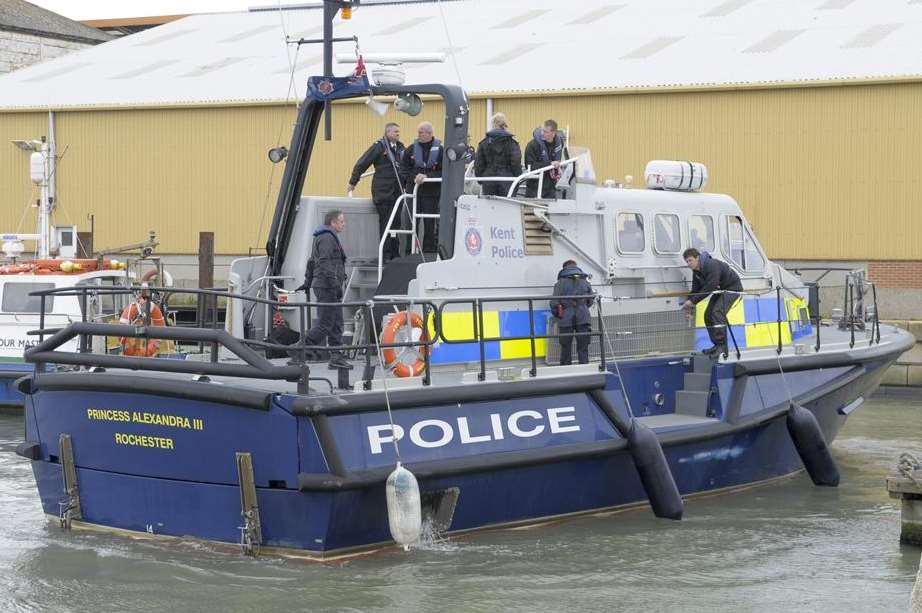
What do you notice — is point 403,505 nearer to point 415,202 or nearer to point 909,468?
point 415,202

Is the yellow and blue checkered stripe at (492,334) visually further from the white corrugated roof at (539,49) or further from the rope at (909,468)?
the white corrugated roof at (539,49)

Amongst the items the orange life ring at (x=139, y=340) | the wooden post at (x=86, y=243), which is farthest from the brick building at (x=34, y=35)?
the orange life ring at (x=139, y=340)

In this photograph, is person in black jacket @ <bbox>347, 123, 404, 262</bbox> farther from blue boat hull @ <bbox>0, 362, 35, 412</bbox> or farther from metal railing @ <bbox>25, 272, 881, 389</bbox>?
blue boat hull @ <bbox>0, 362, 35, 412</bbox>

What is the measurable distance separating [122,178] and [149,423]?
1996 centimetres

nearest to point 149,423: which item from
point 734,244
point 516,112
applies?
point 734,244

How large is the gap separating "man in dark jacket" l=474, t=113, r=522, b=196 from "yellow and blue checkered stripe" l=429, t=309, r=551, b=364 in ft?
3.94

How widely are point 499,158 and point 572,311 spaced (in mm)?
1633

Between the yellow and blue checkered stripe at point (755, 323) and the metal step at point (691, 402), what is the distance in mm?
583

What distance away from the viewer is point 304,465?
30.0 feet

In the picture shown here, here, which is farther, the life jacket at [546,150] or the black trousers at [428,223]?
the life jacket at [546,150]

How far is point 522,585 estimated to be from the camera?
925 centimetres

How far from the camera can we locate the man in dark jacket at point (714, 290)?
11938 mm

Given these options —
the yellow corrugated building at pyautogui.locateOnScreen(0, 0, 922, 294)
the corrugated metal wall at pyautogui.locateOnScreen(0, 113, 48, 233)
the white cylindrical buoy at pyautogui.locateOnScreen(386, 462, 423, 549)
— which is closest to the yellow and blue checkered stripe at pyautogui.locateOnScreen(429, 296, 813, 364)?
the white cylindrical buoy at pyautogui.locateOnScreen(386, 462, 423, 549)

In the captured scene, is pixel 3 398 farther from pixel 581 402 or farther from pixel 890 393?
pixel 890 393
